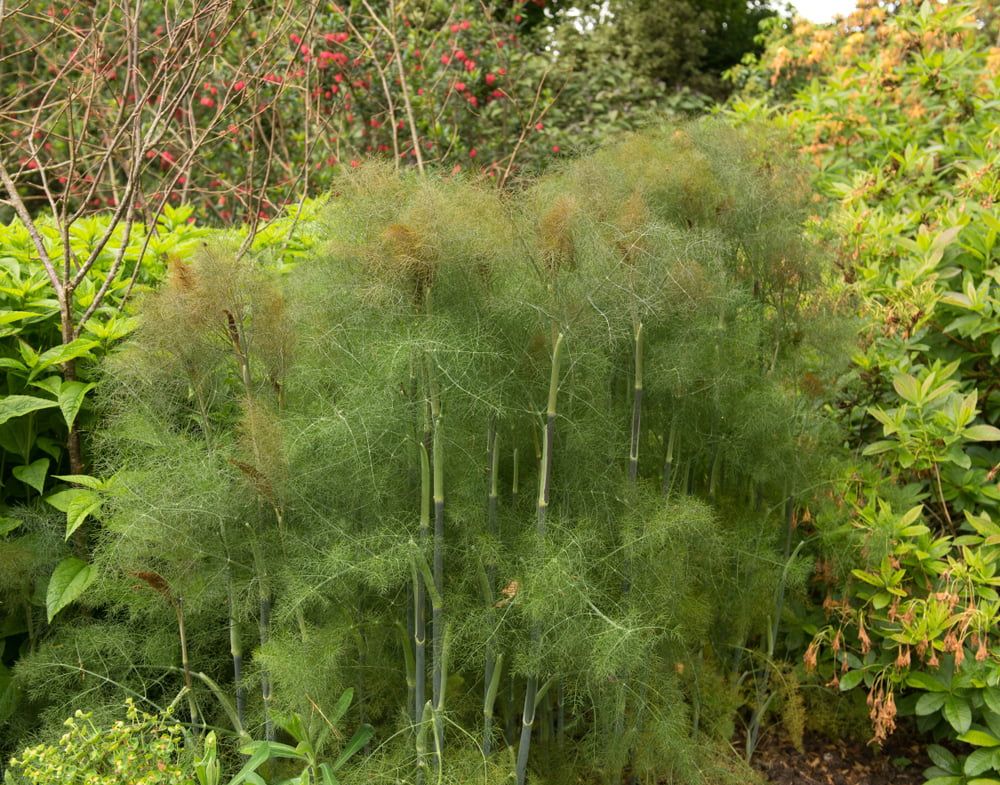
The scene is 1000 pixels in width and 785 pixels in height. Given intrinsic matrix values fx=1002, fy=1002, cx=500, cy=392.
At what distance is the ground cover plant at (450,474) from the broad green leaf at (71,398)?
0.11 metres

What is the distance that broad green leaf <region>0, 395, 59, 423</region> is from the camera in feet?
9.70

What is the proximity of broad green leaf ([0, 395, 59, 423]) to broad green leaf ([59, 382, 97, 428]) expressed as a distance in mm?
53

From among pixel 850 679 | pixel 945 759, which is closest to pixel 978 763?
pixel 945 759

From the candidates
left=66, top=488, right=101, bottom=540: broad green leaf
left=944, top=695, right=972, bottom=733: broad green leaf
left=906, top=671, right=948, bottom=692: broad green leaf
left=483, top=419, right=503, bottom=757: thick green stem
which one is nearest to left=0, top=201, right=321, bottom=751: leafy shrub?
left=66, top=488, right=101, bottom=540: broad green leaf

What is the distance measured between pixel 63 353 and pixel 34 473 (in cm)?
40

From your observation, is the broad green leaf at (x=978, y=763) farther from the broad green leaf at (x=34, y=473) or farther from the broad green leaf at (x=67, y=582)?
the broad green leaf at (x=34, y=473)

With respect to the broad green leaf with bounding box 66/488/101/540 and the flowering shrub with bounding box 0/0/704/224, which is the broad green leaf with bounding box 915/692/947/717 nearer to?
the broad green leaf with bounding box 66/488/101/540

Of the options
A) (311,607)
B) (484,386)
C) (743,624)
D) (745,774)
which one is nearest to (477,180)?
(484,386)

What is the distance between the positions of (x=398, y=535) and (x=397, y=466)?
0.70 ft

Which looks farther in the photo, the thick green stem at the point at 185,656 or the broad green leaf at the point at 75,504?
the broad green leaf at the point at 75,504

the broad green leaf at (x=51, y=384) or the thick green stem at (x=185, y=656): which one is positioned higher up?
the broad green leaf at (x=51, y=384)

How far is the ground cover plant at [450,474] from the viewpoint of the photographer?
252cm

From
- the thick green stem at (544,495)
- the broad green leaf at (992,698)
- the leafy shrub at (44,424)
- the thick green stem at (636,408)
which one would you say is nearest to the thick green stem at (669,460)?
the thick green stem at (636,408)

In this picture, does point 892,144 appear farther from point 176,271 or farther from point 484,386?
point 176,271
